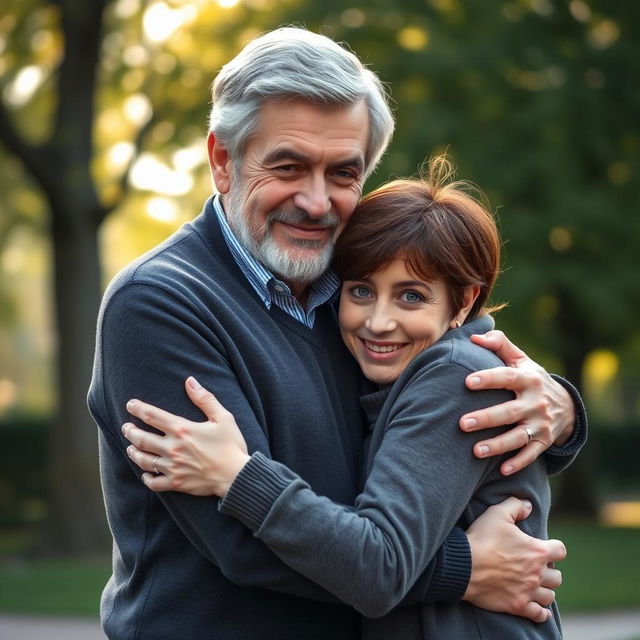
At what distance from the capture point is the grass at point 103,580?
10977 millimetres

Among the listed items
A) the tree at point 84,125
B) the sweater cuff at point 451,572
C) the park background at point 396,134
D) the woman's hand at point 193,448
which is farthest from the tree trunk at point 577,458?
the woman's hand at point 193,448

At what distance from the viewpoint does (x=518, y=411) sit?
121 inches

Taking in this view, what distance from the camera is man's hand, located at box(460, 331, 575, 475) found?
2961 millimetres

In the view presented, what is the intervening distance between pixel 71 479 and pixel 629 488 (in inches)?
785

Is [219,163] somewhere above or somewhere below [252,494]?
above

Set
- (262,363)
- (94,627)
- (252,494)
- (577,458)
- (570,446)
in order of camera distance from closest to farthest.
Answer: (252,494) < (262,363) < (570,446) < (94,627) < (577,458)

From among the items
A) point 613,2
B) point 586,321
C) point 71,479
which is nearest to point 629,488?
point 586,321

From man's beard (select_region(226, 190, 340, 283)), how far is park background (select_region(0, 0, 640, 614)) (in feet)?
34.7

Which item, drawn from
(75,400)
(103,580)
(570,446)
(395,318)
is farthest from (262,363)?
(75,400)

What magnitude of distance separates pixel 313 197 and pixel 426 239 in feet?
1.10

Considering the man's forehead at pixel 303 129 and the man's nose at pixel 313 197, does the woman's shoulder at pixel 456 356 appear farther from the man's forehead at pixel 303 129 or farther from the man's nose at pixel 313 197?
the man's forehead at pixel 303 129

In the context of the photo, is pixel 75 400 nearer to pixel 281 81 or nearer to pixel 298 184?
pixel 298 184

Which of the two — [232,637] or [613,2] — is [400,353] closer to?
[232,637]

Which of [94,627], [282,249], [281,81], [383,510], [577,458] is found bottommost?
[577,458]
